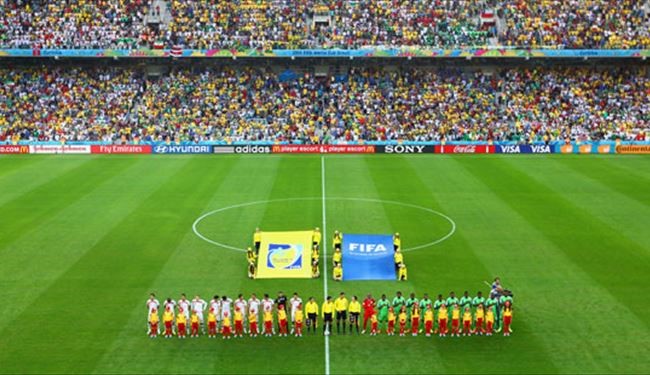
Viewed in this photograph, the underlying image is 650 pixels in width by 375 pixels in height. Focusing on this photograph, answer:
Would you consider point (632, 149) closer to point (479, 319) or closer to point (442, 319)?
point (479, 319)

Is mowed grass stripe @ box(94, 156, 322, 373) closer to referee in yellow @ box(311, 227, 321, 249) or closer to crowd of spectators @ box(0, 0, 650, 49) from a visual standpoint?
referee in yellow @ box(311, 227, 321, 249)

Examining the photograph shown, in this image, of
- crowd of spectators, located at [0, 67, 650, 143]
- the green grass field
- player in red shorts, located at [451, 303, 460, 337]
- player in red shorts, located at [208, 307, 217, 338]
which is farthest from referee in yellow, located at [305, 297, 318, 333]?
crowd of spectators, located at [0, 67, 650, 143]

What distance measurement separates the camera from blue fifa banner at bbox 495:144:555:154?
157ft

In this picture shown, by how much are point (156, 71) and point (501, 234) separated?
37197mm

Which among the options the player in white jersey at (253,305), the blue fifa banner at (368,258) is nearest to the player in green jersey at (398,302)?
the player in white jersey at (253,305)

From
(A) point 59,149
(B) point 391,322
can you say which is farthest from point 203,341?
(A) point 59,149

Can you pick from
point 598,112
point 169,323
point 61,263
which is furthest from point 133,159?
point 598,112

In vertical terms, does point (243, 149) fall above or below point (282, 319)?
below

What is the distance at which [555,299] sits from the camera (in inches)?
829

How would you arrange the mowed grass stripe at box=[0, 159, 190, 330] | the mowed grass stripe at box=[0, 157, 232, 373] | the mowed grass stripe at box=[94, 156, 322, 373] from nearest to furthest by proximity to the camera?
the mowed grass stripe at box=[94, 156, 322, 373]
the mowed grass stripe at box=[0, 157, 232, 373]
the mowed grass stripe at box=[0, 159, 190, 330]

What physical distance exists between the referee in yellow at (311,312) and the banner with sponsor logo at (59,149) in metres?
33.0

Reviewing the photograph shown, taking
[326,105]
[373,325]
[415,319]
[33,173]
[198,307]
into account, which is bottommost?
[33,173]

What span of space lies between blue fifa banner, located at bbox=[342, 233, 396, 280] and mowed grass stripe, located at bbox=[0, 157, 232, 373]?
6216mm

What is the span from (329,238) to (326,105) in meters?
28.7
